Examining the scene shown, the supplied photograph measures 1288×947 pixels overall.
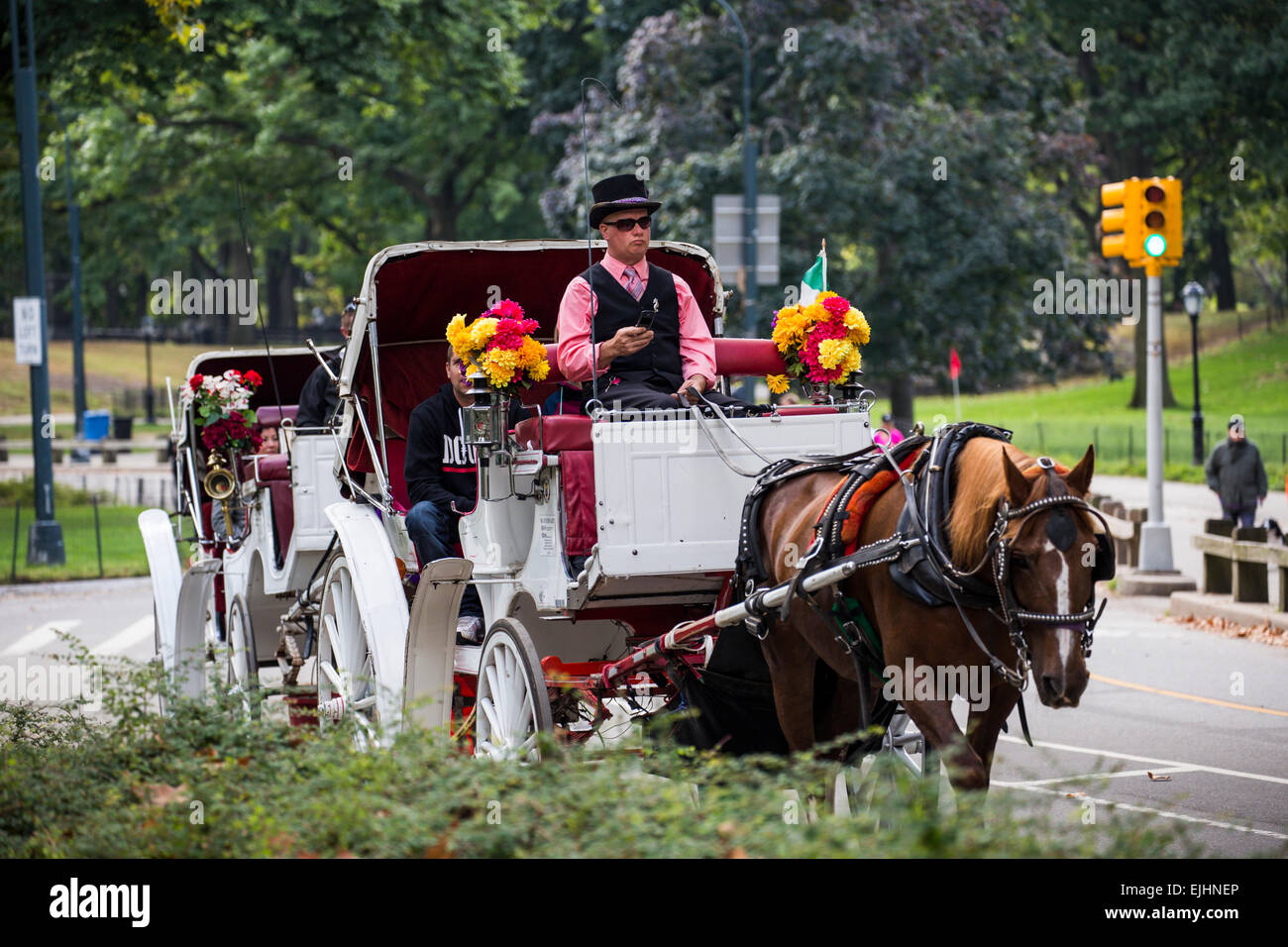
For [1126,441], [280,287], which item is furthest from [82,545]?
[280,287]

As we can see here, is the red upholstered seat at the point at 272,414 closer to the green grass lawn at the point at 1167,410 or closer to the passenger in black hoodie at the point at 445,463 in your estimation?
the passenger in black hoodie at the point at 445,463

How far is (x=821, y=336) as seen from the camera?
7504 mm

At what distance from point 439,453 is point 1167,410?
4196cm

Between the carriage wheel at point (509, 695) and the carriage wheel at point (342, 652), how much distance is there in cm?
61

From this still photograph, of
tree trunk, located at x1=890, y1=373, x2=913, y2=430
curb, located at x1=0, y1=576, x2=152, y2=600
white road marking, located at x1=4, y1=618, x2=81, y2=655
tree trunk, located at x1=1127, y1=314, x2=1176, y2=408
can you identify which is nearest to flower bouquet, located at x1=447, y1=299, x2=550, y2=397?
white road marking, located at x1=4, y1=618, x2=81, y2=655

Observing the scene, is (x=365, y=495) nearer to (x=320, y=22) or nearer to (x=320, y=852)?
(x=320, y=852)

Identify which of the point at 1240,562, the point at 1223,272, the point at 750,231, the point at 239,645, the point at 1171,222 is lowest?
the point at 1240,562

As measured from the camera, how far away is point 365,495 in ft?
27.6

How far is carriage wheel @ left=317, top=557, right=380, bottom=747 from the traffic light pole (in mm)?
A: 11576

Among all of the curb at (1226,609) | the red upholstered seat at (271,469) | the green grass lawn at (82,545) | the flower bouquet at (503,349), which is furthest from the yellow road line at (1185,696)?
the green grass lawn at (82,545)

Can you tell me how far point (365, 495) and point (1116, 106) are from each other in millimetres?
39987

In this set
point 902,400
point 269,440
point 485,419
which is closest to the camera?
point 485,419

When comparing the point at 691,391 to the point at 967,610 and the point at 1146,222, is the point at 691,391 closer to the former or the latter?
the point at 967,610

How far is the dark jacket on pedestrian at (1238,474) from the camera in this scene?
797 inches
